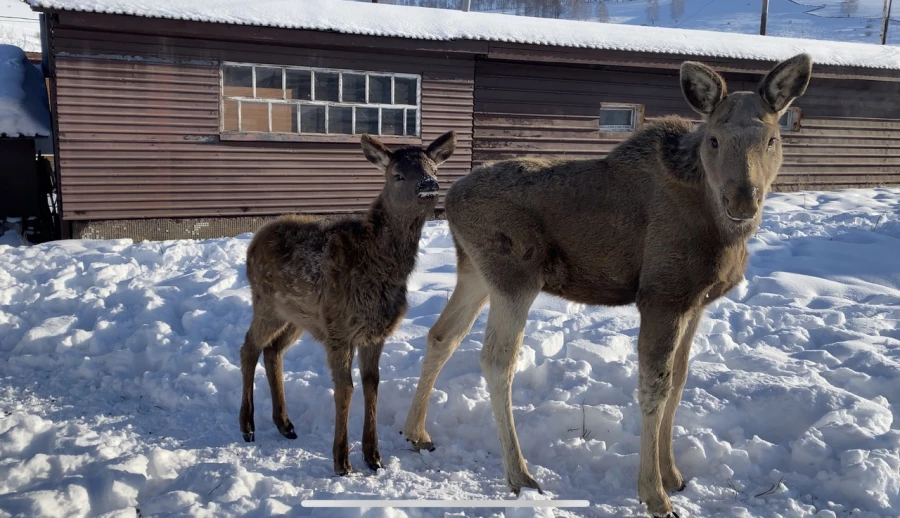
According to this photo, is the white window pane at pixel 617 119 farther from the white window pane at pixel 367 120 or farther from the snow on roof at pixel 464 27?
the white window pane at pixel 367 120

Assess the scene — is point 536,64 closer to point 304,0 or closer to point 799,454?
point 304,0

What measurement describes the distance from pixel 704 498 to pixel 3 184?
14239 mm

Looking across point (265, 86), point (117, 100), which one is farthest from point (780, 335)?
point (117, 100)

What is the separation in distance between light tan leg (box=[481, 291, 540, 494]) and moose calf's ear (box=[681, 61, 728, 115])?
4.78 ft

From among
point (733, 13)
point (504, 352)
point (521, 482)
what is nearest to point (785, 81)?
point (504, 352)

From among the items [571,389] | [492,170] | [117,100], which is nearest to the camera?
[492,170]

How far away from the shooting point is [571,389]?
4.96 meters

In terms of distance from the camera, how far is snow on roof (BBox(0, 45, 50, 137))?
12.3m

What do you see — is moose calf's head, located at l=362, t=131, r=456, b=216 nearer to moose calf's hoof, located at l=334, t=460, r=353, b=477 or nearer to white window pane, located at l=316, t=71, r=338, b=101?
moose calf's hoof, located at l=334, t=460, r=353, b=477

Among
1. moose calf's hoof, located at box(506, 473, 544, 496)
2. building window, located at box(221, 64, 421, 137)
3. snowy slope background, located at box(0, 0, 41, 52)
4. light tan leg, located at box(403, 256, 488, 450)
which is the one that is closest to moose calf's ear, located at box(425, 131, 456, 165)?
light tan leg, located at box(403, 256, 488, 450)

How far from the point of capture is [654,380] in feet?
12.5

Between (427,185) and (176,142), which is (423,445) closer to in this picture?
(427,185)

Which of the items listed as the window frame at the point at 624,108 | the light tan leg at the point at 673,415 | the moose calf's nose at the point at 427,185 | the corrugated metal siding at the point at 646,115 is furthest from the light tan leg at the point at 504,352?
the window frame at the point at 624,108

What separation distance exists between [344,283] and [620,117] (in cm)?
1264
